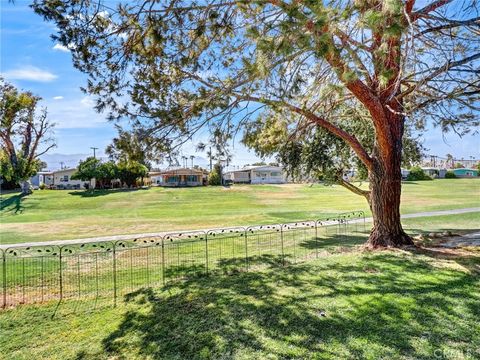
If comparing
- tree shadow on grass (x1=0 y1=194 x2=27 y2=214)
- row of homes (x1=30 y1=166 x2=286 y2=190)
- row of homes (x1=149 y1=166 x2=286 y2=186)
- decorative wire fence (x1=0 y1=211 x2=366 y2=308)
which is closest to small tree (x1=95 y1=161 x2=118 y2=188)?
row of homes (x1=30 y1=166 x2=286 y2=190)

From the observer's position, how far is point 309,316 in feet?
15.9

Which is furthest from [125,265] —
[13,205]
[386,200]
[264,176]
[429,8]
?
[264,176]

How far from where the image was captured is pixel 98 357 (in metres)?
4.14

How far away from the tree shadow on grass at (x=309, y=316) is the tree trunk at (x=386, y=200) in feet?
7.01

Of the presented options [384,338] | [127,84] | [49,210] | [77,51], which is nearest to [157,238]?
[127,84]

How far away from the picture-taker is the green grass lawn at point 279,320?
157 inches

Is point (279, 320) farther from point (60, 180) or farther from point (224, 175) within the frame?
point (60, 180)

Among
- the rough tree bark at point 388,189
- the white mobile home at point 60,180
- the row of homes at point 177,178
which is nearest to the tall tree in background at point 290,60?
the rough tree bark at point 388,189

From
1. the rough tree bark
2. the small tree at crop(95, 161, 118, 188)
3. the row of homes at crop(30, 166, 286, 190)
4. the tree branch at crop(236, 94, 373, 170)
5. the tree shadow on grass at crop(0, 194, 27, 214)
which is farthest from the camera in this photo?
the row of homes at crop(30, 166, 286, 190)

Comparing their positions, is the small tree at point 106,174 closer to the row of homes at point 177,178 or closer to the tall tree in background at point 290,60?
the row of homes at point 177,178

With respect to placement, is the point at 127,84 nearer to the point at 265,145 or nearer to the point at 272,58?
the point at 272,58

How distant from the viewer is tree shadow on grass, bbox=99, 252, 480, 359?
398 centimetres

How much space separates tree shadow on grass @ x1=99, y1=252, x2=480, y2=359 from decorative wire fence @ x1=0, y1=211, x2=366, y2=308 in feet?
3.90

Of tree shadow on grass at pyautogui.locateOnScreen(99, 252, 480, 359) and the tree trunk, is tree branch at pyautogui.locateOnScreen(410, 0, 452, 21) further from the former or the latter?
tree shadow on grass at pyautogui.locateOnScreen(99, 252, 480, 359)
